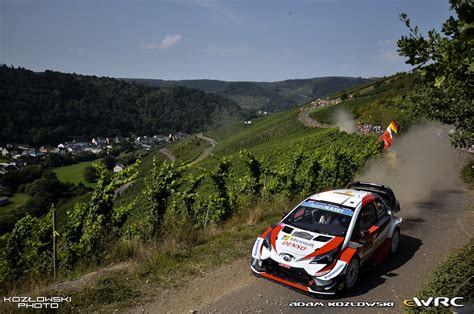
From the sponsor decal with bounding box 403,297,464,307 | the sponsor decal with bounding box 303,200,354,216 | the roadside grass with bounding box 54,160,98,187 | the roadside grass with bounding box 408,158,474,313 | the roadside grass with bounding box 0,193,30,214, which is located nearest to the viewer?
the sponsor decal with bounding box 403,297,464,307

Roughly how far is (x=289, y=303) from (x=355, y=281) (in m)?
1.63

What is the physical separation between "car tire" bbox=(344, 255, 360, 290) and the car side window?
186 centimetres

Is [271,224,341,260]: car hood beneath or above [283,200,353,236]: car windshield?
beneath

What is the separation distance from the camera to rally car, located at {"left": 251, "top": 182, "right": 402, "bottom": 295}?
23.5 ft

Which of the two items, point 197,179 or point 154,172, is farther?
point 197,179

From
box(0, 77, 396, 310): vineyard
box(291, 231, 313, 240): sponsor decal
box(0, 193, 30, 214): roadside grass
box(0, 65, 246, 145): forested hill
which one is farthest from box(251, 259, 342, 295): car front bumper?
box(0, 65, 246, 145): forested hill

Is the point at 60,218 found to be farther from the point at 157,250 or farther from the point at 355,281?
the point at 355,281

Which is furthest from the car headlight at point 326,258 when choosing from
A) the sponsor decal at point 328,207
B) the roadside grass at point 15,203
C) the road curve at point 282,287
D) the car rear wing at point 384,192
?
the roadside grass at point 15,203

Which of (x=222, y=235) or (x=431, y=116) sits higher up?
(x=431, y=116)

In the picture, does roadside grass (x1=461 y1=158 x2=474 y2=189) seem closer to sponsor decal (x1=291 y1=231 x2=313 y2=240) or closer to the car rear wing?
the car rear wing

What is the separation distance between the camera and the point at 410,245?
10.5 m

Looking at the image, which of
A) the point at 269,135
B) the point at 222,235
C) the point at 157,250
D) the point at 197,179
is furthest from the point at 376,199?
the point at 269,135

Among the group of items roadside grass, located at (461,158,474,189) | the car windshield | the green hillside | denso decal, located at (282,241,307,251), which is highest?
the green hillside

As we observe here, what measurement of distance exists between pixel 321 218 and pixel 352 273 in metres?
1.43
